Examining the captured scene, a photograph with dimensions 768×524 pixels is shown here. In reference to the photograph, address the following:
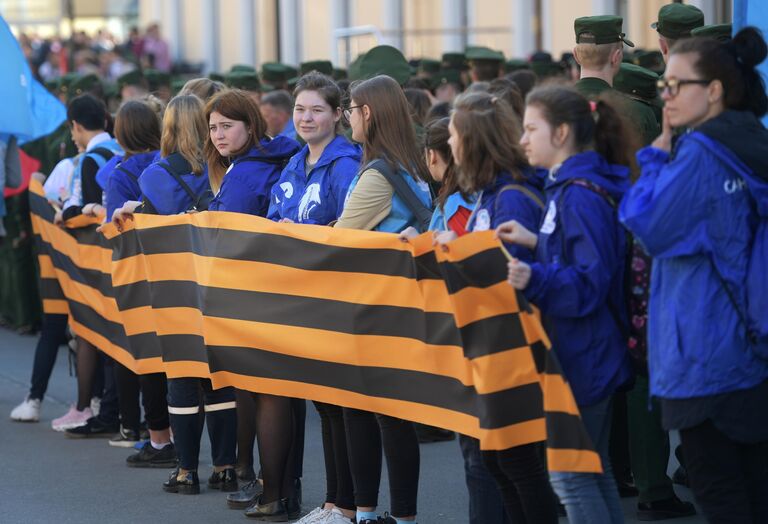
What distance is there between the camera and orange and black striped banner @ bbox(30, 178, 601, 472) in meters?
4.91

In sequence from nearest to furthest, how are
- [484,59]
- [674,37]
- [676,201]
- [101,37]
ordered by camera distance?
[676,201]
[674,37]
[484,59]
[101,37]

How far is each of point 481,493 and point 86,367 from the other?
4097 millimetres

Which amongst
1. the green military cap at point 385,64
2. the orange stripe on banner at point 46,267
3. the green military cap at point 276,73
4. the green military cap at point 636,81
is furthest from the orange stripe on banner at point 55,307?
the green military cap at point 276,73

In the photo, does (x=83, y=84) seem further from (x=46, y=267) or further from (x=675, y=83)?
(x=675, y=83)

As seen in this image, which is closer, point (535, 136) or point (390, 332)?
point (535, 136)

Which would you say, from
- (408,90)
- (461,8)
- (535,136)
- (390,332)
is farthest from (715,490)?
(461,8)

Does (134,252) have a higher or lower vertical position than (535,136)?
lower

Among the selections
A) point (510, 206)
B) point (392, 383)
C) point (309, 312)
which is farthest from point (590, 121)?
point (309, 312)

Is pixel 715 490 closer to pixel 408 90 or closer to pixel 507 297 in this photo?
pixel 507 297

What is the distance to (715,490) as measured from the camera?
4.48 m

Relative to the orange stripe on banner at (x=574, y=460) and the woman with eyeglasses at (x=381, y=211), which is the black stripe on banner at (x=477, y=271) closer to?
the orange stripe on banner at (x=574, y=460)

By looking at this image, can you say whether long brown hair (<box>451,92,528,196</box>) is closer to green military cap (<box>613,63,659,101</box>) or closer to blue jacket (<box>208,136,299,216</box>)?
blue jacket (<box>208,136,299,216</box>)

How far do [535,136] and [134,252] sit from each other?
3164 millimetres

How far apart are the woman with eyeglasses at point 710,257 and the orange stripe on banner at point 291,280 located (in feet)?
3.96
